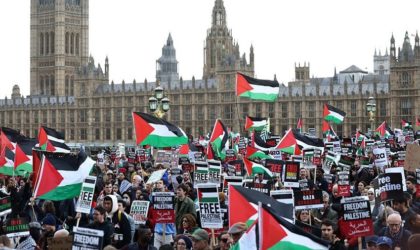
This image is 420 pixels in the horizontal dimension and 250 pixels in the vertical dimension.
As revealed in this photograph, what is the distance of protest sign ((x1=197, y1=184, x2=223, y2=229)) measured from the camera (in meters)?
10.0

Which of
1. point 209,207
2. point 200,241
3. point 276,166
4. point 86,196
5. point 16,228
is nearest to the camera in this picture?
point 200,241

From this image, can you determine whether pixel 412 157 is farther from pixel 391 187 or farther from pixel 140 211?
pixel 140 211

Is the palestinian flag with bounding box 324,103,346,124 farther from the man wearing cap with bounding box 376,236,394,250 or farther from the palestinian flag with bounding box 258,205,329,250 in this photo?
the palestinian flag with bounding box 258,205,329,250

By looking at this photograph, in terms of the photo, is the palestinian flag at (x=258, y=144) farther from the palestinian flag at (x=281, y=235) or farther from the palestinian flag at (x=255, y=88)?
the palestinian flag at (x=281, y=235)

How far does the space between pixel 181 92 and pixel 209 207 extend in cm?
7423

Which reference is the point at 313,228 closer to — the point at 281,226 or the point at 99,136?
the point at 281,226

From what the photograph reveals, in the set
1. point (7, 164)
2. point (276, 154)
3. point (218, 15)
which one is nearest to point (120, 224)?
point (7, 164)

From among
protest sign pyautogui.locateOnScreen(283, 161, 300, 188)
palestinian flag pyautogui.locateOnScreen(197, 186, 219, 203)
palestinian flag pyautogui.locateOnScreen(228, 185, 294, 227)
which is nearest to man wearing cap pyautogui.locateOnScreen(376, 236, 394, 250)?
palestinian flag pyautogui.locateOnScreen(228, 185, 294, 227)

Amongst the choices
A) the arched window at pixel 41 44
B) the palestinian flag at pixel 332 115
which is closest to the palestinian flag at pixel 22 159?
the palestinian flag at pixel 332 115

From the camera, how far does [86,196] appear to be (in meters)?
10.9

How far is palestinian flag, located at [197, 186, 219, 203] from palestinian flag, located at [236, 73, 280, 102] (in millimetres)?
14902

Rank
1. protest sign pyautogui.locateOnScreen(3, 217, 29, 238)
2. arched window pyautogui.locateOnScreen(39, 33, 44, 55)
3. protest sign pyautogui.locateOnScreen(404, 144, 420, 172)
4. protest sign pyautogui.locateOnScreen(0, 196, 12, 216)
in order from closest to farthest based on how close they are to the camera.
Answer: protest sign pyautogui.locateOnScreen(3, 217, 29, 238)
protest sign pyautogui.locateOnScreen(0, 196, 12, 216)
protest sign pyautogui.locateOnScreen(404, 144, 420, 172)
arched window pyautogui.locateOnScreen(39, 33, 44, 55)

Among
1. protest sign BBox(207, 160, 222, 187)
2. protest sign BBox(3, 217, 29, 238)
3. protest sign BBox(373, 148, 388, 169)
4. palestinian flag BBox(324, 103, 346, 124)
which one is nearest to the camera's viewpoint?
protest sign BBox(3, 217, 29, 238)

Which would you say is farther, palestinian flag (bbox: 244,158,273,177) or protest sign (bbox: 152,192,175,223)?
palestinian flag (bbox: 244,158,273,177)
